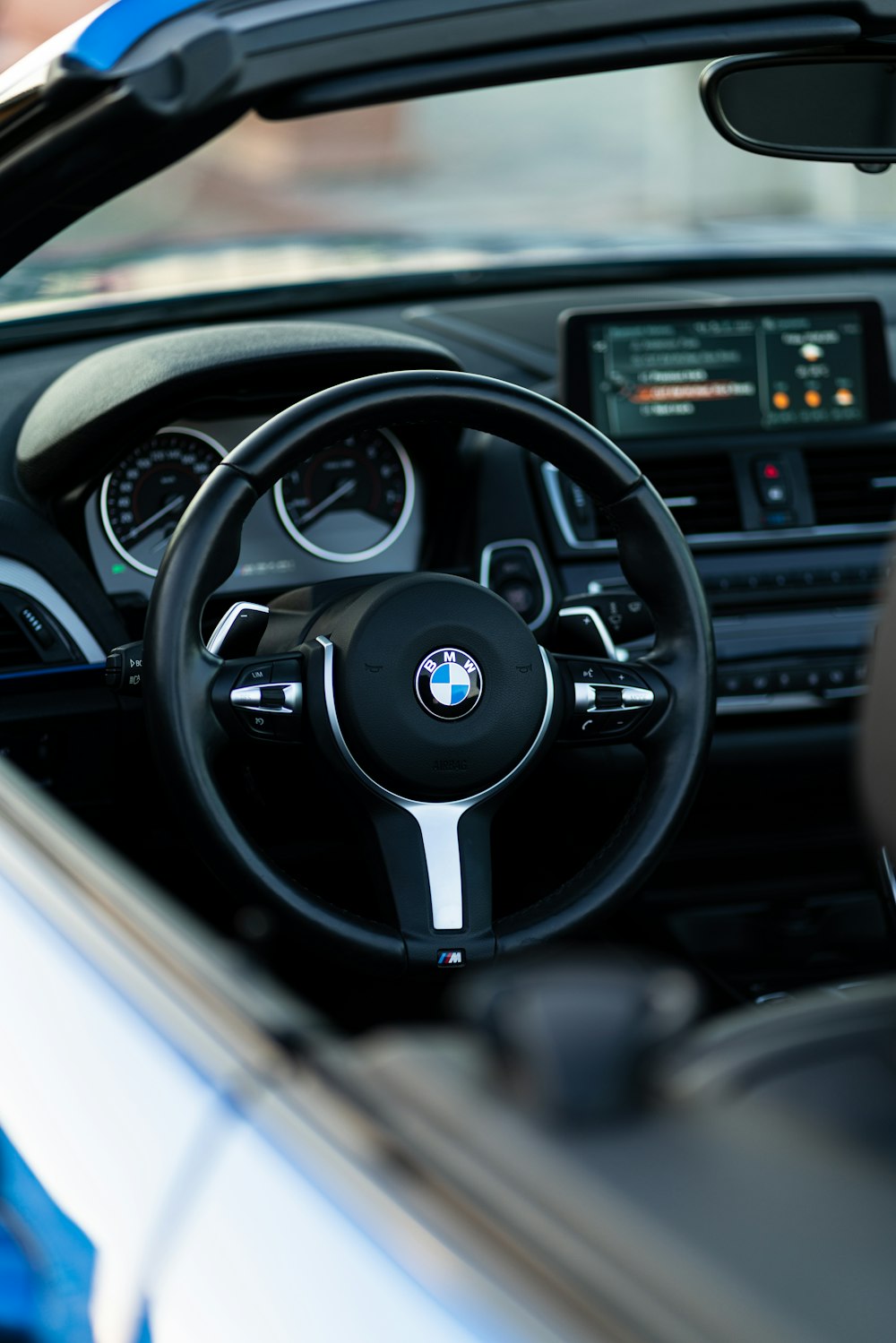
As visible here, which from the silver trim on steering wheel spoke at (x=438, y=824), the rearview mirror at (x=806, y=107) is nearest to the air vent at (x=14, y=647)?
the silver trim on steering wheel spoke at (x=438, y=824)

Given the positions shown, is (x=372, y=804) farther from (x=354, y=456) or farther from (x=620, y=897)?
(x=354, y=456)

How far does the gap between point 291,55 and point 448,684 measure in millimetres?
892

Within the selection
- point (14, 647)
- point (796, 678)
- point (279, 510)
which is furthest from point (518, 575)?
point (14, 647)

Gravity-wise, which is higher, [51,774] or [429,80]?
[429,80]

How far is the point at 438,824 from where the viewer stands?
81.5 inches

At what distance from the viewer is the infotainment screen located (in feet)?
11.0

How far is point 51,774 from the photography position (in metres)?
2.71

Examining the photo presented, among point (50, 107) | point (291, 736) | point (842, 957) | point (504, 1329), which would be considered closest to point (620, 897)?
point (291, 736)

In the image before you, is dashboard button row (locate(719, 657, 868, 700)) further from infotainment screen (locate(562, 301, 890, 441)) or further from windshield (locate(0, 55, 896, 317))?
windshield (locate(0, 55, 896, 317))

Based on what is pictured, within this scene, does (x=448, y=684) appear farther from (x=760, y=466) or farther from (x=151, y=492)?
(x=760, y=466)

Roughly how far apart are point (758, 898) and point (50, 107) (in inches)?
84.4

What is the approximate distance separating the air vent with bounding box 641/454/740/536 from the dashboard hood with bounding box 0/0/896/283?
1.88 metres

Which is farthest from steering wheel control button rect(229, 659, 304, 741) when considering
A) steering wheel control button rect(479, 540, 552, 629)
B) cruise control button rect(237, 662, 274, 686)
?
steering wheel control button rect(479, 540, 552, 629)

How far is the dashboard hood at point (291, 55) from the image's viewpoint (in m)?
1.35
